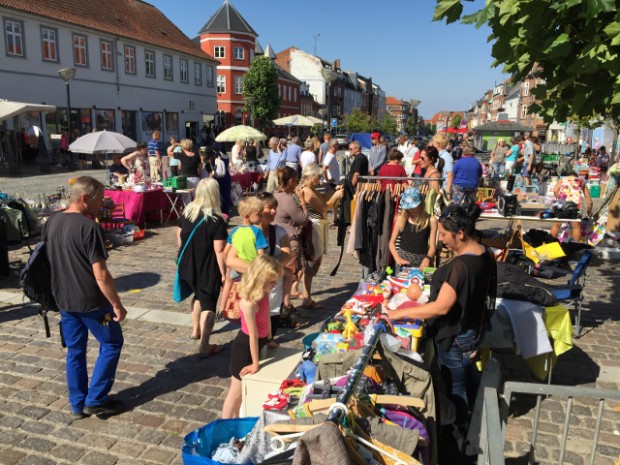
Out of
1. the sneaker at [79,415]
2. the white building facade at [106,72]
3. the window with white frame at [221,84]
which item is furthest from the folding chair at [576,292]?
the window with white frame at [221,84]

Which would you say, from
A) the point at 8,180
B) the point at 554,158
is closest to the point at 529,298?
the point at 8,180

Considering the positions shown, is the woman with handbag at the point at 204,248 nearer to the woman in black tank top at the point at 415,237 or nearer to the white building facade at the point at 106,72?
the woman in black tank top at the point at 415,237

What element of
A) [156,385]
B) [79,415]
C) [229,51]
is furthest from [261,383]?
[229,51]

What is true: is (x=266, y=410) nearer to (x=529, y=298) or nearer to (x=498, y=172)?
(x=529, y=298)

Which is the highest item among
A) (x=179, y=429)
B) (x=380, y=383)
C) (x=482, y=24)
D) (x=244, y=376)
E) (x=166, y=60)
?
(x=166, y=60)

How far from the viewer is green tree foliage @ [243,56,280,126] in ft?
164

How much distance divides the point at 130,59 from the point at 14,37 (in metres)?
9.46

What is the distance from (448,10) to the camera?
3.64m

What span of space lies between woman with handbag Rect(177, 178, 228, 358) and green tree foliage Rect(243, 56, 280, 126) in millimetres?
47052

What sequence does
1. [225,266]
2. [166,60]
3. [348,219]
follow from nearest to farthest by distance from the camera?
[225,266], [348,219], [166,60]

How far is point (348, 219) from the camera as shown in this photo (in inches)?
326

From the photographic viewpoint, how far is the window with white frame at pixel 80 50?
29339 millimetres

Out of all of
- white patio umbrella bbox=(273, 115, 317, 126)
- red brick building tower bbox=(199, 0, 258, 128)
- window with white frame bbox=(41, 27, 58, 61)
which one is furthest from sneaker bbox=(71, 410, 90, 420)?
red brick building tower bbox=(199, 0, 258, 128)

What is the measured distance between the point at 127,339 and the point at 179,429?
208 centimetres
